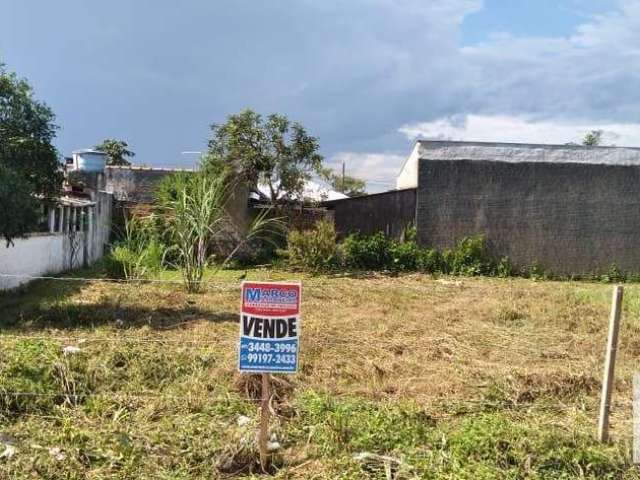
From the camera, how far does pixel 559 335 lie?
6.62 m

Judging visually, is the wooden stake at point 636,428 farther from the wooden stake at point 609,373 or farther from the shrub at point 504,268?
the shrub at point 504,268

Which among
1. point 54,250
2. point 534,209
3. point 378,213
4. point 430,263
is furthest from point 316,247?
point 54,250

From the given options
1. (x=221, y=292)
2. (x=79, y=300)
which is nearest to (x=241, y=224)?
(x=221, y=292)

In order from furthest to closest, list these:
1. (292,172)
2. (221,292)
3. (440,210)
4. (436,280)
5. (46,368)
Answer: (292,172), (440,210), (436,280), (221,292), (46,368)

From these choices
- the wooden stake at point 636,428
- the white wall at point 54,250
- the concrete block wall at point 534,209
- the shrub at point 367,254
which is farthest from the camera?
the concrete block wall at point 534,209

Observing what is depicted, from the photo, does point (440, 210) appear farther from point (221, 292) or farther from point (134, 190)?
point (134, 190)

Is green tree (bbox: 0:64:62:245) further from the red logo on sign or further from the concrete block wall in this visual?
the concrete block wall

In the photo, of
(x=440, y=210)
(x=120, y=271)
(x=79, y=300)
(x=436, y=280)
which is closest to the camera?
(x=79, y=300)

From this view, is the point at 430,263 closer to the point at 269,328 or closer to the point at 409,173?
the point at 409,173

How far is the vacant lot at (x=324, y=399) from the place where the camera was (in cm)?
350

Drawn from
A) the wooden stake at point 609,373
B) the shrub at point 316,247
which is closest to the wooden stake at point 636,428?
the wooden stake at point 609,373

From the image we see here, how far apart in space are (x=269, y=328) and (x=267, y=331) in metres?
0.02

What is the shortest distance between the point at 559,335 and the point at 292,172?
9304mm

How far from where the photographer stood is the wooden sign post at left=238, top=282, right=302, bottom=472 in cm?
346
